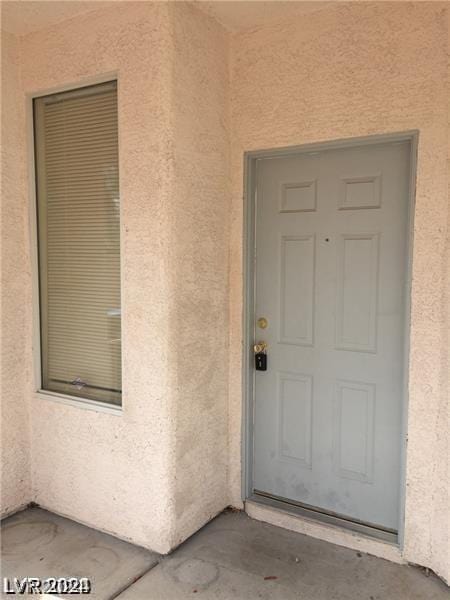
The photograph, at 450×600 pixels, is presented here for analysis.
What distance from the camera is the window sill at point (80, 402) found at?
316cm

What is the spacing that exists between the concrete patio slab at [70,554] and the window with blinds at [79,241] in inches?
35.1

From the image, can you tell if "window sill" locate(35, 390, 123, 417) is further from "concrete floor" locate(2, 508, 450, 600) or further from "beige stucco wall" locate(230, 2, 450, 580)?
"beige stucco wall" locate(230, 2, 450, 580)

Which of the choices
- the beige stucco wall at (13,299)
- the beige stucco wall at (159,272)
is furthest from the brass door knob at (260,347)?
the beige stucco wall at (13,299)

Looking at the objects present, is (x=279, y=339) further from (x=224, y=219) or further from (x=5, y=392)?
(x=5, y=392)

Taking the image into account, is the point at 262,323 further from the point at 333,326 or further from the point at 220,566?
the point at 220,566

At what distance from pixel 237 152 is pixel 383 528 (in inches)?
103

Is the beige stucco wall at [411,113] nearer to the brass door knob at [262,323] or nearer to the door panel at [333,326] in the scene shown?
the door panel at [333,326]

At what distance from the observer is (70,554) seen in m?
2.98

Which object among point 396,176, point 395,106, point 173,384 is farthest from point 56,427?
point 395,106

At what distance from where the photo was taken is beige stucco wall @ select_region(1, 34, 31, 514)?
11.1 feet

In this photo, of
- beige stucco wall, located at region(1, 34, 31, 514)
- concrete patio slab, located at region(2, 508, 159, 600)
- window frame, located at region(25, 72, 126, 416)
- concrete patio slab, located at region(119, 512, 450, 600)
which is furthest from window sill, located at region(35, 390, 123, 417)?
concrete patio slab, located at region(119, 512, 450, 600)

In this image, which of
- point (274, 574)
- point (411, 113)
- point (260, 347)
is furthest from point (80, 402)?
point (411, 113)

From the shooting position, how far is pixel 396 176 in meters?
2.89

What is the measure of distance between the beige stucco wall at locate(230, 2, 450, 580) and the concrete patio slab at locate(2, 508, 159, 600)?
1.66m
